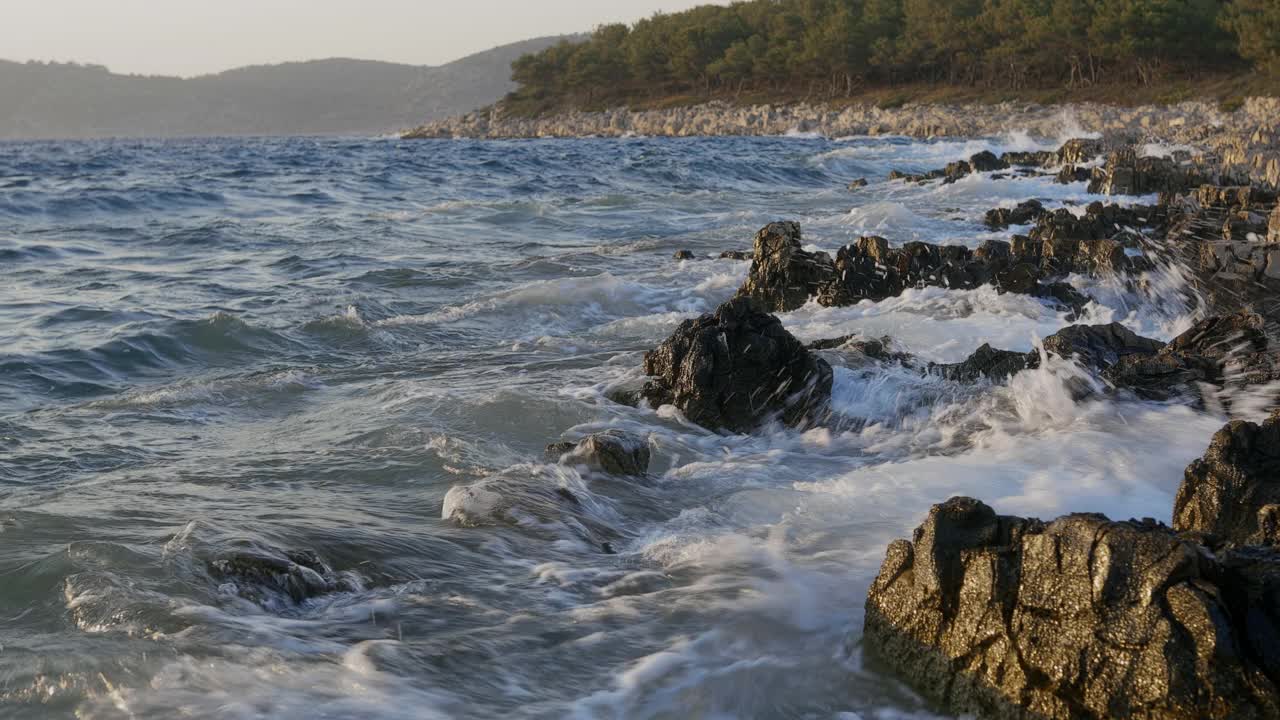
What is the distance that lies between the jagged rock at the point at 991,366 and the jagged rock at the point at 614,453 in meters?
1.99

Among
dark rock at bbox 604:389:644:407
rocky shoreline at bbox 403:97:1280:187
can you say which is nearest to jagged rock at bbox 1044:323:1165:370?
dark rock at bbox 604:389:644:407

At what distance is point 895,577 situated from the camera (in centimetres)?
311

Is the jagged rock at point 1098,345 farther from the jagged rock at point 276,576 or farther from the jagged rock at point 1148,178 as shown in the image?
the jagged rock at point 1148,178

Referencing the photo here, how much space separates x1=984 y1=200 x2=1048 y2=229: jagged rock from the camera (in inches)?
540

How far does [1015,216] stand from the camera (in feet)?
45.7

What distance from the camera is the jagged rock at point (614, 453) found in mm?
4812

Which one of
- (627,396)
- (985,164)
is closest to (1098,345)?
(627,396)

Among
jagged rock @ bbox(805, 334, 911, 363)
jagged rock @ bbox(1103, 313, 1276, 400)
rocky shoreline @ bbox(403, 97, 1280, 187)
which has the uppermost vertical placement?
rocky shoreline @ bbox(403, 97, 1280, 187)

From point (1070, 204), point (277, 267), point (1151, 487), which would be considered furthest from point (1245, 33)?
point (1151, 487)

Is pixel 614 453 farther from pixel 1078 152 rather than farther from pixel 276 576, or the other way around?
pixel 1078 152

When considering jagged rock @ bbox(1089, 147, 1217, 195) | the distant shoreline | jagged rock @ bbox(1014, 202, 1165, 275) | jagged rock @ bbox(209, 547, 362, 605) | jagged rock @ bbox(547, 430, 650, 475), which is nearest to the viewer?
jagged rock @ bbox(209, 547, 362, 605)

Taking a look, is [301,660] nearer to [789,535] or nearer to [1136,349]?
[789,535]

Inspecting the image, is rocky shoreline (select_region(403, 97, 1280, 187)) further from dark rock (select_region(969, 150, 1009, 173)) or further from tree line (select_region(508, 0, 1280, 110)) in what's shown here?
tree line (select_region(508, 0, 1280, 110))

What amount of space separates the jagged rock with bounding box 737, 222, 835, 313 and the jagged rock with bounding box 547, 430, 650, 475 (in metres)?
4.27
